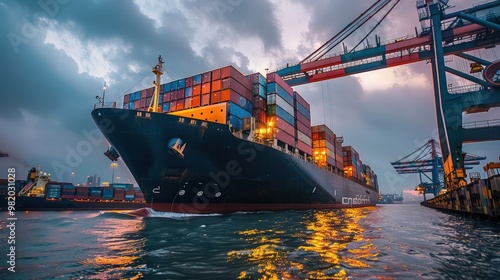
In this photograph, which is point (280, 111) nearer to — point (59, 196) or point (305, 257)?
point (305, 257)

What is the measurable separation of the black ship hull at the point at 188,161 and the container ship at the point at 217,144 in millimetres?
62

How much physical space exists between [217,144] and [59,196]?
127 feet

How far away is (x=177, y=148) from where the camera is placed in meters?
16.0

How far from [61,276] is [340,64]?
34.9m

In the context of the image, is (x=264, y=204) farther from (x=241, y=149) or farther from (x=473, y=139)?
(x=473, y=139)

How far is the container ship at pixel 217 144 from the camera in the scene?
1622 centimetres

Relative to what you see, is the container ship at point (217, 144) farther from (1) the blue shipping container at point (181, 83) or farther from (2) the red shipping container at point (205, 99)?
(1) the blue shipping container at point (181, 83)

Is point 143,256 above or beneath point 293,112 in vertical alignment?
beneath

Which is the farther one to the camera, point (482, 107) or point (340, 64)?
point (340, 64)

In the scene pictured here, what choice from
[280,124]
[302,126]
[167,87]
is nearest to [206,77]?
[167,87]

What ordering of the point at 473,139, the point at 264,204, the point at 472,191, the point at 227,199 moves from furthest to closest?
the point at 473,139, the point at 264,204, the point at 227,199, the point at 472,191

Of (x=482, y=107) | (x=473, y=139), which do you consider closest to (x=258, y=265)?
(x=473, y=139)

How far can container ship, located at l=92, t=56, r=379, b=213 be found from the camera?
53.2 ft

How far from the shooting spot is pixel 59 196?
41.3 metres
